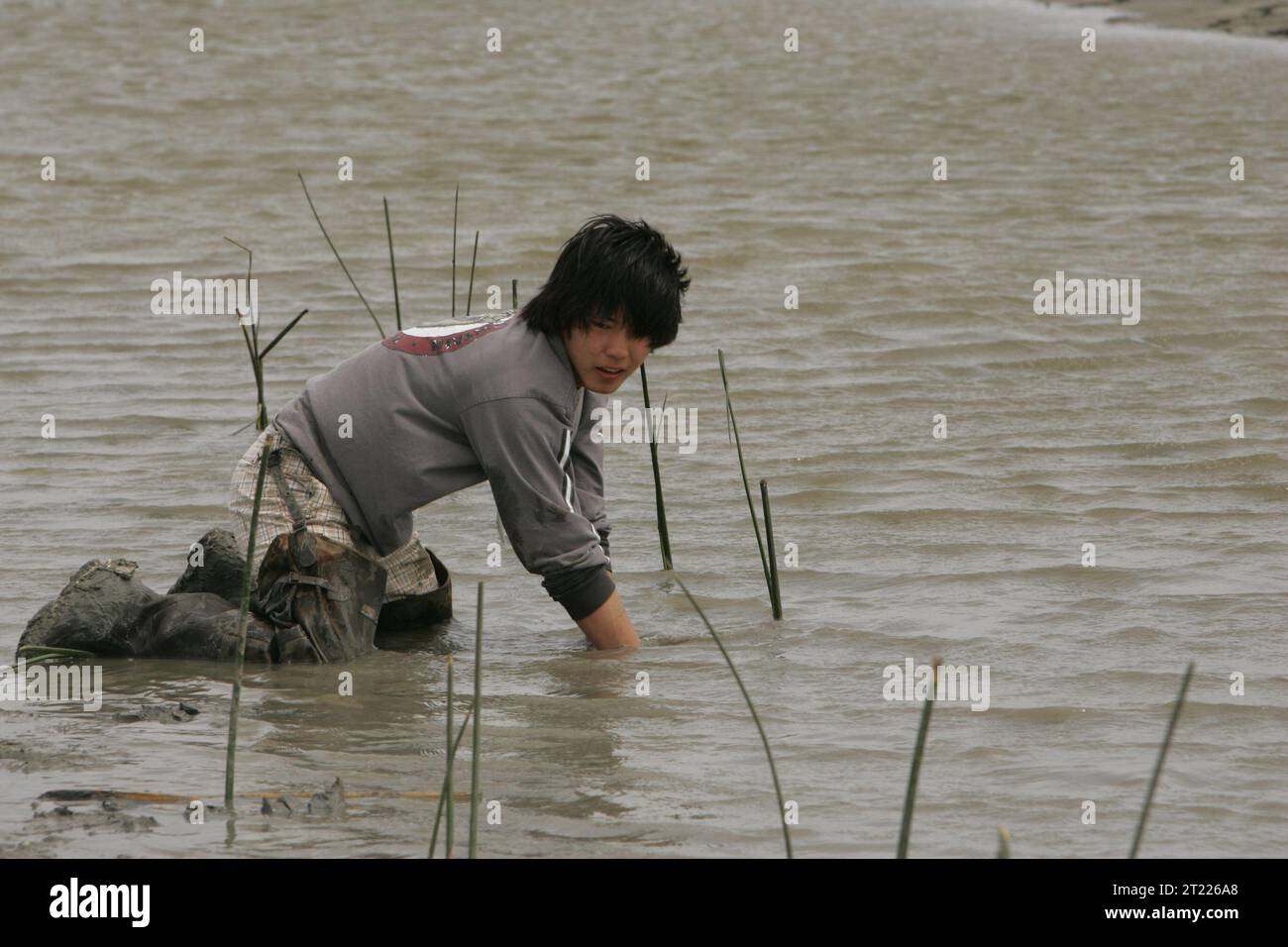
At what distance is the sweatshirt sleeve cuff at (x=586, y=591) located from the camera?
150 inches

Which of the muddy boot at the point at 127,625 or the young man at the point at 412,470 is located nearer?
the young man at the point at 412,470

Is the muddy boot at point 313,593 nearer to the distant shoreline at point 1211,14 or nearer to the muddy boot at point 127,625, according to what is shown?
the muddy boot at point 127,625

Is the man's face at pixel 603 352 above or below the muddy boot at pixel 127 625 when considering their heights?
above

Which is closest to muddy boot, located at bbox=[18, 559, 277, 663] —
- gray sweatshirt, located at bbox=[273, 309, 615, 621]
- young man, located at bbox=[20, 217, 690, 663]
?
young man, located at bbox=[20, 217, 690, 663]

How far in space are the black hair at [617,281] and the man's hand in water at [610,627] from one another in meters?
0.61

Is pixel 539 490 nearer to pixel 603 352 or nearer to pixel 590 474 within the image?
pixel 603 352

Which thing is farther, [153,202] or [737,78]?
[737,78]

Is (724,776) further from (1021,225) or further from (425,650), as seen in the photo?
(1021,225)

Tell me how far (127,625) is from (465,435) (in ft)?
2.88

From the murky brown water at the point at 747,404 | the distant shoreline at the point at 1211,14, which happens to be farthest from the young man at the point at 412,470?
the distant shoreline at the point at 1211,14

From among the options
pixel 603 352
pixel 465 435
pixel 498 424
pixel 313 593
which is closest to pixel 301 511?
pixel 313 593

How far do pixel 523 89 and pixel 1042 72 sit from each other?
11.8ft

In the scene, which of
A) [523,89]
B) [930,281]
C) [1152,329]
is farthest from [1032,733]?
[523,89]

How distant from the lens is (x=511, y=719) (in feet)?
11.6
